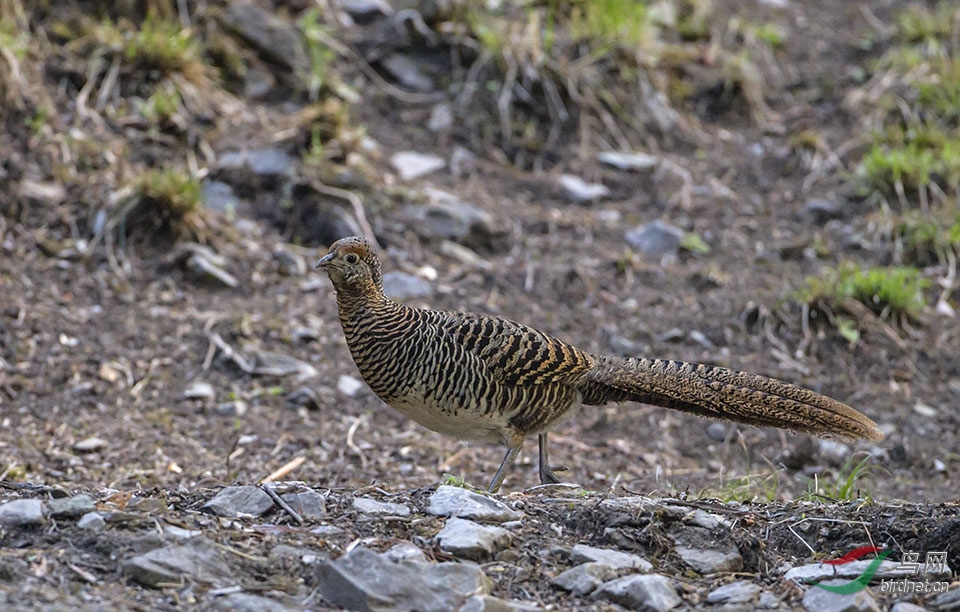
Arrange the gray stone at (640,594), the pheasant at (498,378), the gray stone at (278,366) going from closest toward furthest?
the gray stone at (640,594) < the pheasant at (498,378) < the gray stone at (278,366)

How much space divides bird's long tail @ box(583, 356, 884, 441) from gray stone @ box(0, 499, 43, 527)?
2.51 metres

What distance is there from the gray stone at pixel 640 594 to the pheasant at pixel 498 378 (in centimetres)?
146

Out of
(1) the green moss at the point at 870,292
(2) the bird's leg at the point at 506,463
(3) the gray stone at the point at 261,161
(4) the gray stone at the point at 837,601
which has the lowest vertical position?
(2) the bird's leg at the point at 506,463

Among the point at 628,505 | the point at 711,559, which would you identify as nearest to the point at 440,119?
the point at 628,505

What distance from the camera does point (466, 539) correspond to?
340cm

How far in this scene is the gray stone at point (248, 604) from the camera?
2859 millimetres

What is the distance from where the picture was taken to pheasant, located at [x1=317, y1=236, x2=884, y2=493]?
467cm

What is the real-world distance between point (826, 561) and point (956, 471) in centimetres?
291

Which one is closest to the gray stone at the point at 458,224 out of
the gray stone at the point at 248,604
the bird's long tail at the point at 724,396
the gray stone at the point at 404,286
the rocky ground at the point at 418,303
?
the rocky ground at the point at 418,303

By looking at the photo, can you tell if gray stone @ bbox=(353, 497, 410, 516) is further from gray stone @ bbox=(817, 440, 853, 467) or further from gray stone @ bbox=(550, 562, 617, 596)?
gray stone @ bbox=(817, 440, 853, 467)

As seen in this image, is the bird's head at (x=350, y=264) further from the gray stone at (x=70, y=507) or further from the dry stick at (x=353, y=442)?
the gray stone at (x=70, y=507)

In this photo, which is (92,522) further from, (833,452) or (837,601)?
(833,452)

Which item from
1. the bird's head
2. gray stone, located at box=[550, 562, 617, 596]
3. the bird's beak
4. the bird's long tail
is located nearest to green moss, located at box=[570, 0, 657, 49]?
the bird's long tail

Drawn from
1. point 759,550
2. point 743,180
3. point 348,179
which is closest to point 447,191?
point 348,179
